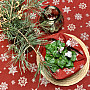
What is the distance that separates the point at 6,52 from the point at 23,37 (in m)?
0.19

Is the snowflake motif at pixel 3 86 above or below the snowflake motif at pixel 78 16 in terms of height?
below

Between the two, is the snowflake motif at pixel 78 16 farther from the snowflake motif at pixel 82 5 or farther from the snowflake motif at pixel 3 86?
the snowflake motif at pixel 3 86

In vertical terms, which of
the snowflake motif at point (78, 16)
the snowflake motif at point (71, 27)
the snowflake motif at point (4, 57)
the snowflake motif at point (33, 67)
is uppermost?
the snowflake motif at point (78, 16)

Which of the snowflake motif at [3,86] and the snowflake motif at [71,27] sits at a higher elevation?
the snowflake motif at [71,27]

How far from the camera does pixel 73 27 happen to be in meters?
0.70

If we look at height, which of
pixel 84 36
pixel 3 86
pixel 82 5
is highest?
pixel 82 5

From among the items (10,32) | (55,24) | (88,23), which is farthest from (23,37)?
(88,23)

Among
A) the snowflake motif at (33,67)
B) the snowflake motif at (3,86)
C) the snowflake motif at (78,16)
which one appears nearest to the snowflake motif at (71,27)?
the snowflake motif at (78,16)

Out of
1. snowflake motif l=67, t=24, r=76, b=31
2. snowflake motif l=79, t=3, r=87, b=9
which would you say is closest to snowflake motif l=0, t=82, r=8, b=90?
snowflake motif l=67, t=24, r=76, b=31

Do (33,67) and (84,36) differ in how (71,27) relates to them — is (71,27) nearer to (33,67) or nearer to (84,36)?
(84,36)

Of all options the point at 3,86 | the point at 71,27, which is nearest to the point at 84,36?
the point at 71,27

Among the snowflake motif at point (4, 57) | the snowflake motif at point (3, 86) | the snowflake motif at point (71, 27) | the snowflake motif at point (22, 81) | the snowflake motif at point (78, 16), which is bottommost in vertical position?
the snowflake motif at point (3, 86)

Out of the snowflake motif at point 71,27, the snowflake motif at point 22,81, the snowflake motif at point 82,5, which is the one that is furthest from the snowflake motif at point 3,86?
the snowflake motif at point 82,5

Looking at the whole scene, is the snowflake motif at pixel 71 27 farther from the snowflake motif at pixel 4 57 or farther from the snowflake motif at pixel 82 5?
the snowflake motif at pixel 4 57
